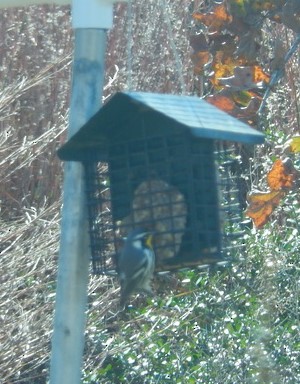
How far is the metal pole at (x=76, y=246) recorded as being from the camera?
2.34m

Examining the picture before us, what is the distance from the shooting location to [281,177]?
12.3ft

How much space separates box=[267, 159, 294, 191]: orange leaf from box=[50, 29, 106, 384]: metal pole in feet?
4.52

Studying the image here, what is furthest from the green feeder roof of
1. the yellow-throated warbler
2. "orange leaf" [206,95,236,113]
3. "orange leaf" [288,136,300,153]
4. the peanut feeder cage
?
"orange leaf" [288,136,300,153]

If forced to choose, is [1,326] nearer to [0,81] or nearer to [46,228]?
[46,228]

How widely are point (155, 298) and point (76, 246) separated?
3.32 meters

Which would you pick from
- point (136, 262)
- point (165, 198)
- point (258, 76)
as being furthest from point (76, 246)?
point (258, 76)

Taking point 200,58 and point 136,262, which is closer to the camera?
point 136,262

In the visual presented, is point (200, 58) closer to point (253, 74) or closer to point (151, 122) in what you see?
point (253, 74)

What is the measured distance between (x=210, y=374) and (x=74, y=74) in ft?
8.58

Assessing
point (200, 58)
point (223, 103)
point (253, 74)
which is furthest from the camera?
point (200, 58)

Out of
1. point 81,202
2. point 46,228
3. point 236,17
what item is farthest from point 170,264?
point 46,228

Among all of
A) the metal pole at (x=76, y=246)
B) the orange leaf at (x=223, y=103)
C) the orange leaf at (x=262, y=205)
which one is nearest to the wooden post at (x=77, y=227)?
the metal pole at (x=76, y=246)

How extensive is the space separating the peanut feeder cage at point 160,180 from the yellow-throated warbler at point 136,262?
3.4 inches

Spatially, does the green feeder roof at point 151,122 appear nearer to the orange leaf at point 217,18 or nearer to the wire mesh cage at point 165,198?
the wire mesh cage at point 165,198
